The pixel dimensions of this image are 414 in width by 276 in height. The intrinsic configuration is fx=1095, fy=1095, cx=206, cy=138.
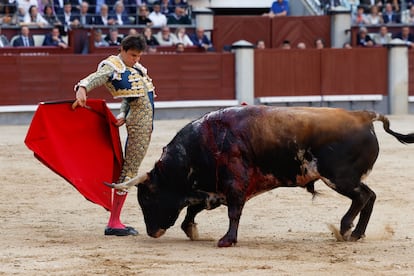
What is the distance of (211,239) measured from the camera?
21.6 ft

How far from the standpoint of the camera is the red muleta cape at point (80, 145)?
678 cm

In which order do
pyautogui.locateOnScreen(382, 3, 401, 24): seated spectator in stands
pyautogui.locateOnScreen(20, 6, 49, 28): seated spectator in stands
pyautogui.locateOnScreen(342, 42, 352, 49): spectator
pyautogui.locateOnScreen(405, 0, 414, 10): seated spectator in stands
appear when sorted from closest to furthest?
1. pyautogui.locateOnScreen(20, 6, 49, 28): seated spectator in stands
2. pyautogui.locateOnScreen(342, 42, 352, 49): spectator
3. pyautogui.locateOnScreen(382, 3, 401, 24): seated spectator in stands
4. pyautogui.locateOnScreen(405, 0, 414, 10): seated spectator in stands

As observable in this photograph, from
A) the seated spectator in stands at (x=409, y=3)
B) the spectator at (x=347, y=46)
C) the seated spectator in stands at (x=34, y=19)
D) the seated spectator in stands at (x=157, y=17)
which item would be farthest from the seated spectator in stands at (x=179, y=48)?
the seated spectator in stands at (x=409, y=3)

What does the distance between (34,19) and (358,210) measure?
10.7 m

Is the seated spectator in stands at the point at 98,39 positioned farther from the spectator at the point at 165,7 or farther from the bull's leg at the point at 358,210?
the bull's leg at the point at 358,210

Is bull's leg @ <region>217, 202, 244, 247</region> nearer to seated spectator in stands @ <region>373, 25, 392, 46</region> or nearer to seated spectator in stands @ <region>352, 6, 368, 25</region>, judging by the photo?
seated spectator in stands @ <region>373, 25, 392, 46</region>

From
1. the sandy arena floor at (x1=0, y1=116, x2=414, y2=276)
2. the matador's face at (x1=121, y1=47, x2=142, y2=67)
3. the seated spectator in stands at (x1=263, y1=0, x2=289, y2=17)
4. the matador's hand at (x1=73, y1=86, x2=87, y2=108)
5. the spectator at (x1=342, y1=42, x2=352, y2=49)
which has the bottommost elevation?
the sandy arena floor at (x1=0, y1=116, x2=414, y2=276)

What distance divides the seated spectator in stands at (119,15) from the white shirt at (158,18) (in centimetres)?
42

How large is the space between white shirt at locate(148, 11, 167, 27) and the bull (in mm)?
11184

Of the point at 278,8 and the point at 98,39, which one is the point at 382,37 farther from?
the point at 98,39

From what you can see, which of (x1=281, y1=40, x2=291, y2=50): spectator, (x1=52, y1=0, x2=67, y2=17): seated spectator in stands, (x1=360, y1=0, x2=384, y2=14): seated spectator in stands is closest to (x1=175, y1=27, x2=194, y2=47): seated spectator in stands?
(x1=281, y1=40, x2=291, y2=50): spectator

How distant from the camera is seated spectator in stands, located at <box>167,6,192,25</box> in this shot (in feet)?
58.4

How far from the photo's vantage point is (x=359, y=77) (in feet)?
60.3

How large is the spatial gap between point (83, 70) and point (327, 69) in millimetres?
4219
